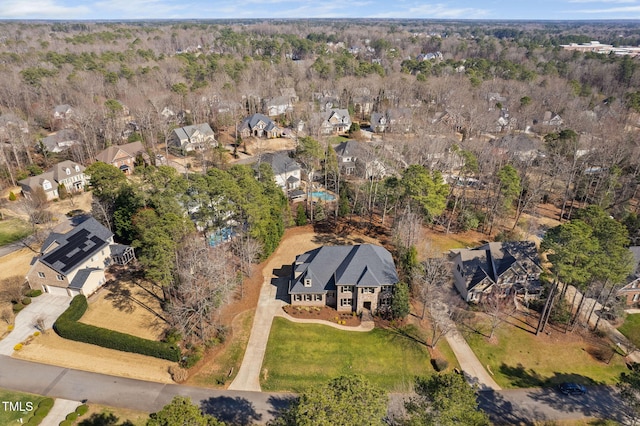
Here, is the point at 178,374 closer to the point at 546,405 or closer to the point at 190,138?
the point at 546,405

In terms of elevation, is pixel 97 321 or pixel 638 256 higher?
pixel 638 256

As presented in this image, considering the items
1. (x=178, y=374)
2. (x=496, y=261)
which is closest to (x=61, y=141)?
(x=178, y=374)

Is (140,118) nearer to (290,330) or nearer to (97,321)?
(97,321)

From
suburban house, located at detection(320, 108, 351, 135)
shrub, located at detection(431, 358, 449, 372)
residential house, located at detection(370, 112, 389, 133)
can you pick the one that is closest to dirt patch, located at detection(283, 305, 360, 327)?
shrub, located at detection(431, 358, 449, 372)

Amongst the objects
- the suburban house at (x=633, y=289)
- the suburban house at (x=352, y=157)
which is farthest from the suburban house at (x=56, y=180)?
the suburban house at (x=633, y=289)

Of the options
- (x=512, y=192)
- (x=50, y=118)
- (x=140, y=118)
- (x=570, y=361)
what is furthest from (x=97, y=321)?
(x=50, y=118)

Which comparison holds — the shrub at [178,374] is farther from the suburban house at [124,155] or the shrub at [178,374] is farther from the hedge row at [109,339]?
the suburban house at [124,155]
